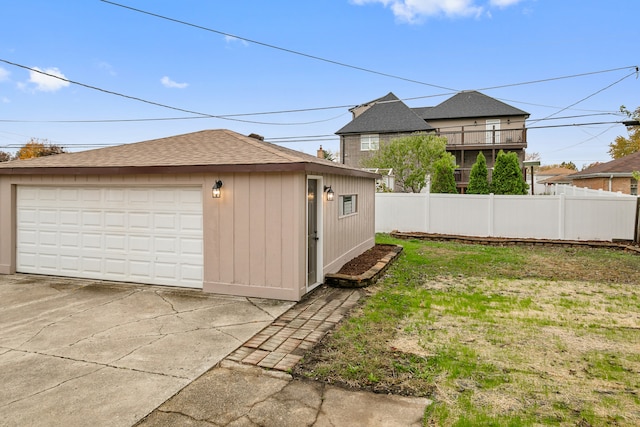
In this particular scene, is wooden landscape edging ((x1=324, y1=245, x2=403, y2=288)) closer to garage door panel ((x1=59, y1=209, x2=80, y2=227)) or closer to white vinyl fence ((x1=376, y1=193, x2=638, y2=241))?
garage door panel ((x1=59, y1=209, x2=80, y2=227))

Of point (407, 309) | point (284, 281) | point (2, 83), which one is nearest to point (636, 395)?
point (407, 309)

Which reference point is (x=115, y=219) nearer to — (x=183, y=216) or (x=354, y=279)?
(x=183, y=216)

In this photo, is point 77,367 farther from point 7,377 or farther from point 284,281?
point 284,281

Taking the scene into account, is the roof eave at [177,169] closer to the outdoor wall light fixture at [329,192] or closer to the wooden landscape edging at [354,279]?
the outdoor wall light fixture at [329,192]

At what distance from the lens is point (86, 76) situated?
15906 millimetres

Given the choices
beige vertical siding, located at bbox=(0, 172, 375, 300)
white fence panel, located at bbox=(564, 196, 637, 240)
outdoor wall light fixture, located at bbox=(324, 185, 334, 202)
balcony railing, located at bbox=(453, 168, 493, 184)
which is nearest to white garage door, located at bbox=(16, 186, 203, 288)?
beige vertical siding, located at bbox=(0, 172, 375, 300)

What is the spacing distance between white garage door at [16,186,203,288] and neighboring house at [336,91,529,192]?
731 inches

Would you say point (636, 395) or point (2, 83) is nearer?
point (636, 395)

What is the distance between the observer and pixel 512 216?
13594mm

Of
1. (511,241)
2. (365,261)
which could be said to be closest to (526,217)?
(511,241)

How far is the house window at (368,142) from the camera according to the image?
82.8 feet

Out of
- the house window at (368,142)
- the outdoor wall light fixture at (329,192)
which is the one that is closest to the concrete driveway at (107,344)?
Answer: the outdoor wall light fixture at (329,192)

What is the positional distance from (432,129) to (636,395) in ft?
73.1

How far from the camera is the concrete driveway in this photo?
10.6 feet
